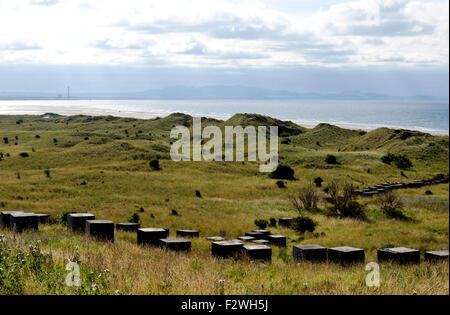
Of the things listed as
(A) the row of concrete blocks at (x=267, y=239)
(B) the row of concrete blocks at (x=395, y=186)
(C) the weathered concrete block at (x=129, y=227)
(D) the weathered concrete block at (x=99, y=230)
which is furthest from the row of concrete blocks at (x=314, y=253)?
(B) the row of concrete blocks at (x=395, y=186)

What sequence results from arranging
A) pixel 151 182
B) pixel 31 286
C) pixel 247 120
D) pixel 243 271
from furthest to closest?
pixel 247 120 → pixel 151 182 → pixel 243 271 → pixel 31 286

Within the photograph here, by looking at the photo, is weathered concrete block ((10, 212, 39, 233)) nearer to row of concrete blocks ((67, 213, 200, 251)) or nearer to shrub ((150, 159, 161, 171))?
row of concrete blocks ((67, 213, 200, 251))

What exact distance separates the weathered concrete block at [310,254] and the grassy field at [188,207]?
2.57ft

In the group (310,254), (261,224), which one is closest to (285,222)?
(261,224)

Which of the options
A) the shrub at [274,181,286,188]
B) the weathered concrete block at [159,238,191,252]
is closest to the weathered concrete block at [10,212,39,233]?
the weathered concrete block at [159,238,191,252]

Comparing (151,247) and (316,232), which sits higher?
(151,247)

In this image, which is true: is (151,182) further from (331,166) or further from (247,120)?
(247,120)

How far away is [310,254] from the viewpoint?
19.2m

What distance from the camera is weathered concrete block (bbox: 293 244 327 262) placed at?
19.2m

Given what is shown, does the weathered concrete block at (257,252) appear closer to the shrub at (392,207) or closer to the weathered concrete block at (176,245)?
the weathered concrete block at (176,245)
